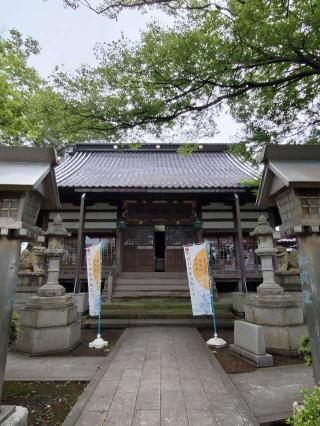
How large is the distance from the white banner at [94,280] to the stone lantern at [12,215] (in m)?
4.09

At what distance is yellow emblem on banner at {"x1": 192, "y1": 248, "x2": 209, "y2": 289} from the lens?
280 inches

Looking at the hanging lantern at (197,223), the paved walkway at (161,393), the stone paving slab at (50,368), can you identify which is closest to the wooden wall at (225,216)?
the hanging lantern at (197,223)

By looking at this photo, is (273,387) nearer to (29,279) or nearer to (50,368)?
(50,368)

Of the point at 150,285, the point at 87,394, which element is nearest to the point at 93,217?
the point at 150,285

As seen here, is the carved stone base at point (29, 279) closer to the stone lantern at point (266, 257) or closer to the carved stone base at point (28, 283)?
the carved stone base at point (28, 283)

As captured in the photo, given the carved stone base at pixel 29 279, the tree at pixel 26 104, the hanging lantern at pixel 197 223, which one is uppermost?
the tree at pixel 26 104

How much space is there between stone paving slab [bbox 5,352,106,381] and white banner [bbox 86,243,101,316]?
1.60 metres

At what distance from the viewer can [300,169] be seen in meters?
3.40

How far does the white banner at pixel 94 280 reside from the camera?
23.8ft

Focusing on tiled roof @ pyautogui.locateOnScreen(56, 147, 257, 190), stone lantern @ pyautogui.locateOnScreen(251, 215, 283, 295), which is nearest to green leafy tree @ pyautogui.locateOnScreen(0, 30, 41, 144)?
tiled roof @ pyautogui.locateOnScreen(56, 147, 257, 190)

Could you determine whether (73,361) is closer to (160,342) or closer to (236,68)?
(160,342)

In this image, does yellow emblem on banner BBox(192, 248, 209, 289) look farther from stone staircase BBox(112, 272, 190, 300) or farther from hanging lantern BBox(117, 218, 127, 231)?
hanging lantern BBox(117, 218, 127, 231)

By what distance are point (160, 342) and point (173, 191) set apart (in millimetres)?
6915

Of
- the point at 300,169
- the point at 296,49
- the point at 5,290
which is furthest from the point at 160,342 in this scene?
the point at 296,49
